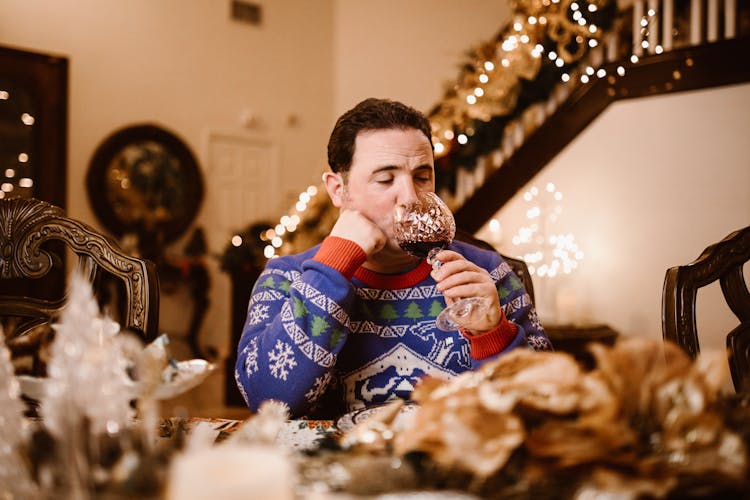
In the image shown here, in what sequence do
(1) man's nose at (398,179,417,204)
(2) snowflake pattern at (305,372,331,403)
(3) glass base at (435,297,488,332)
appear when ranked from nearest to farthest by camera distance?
(3) glass base at (435,297,488,332)
(2) snowflake pattern at (305,372,331,403)
(1) man's nose at (398,179,417,204)

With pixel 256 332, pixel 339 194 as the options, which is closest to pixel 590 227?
pixel 339 194

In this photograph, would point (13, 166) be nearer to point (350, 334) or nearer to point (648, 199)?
point (350, 334)

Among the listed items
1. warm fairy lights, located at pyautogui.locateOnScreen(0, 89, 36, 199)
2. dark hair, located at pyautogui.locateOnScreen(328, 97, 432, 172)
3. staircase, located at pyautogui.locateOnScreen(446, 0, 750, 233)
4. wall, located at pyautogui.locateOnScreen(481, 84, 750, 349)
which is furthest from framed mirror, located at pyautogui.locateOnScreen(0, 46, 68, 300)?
dark hair, located at pyautogui.locateOnScreen(328, 97, 432, 172)

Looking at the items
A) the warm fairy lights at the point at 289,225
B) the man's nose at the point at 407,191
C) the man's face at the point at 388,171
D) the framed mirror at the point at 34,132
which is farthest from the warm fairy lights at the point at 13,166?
the man's nose at the point at 407,191

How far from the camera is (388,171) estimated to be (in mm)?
1470

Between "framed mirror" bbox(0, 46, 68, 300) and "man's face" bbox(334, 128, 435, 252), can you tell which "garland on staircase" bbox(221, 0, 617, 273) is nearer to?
"framed mirror" bbox(0, 46, 68, 300)

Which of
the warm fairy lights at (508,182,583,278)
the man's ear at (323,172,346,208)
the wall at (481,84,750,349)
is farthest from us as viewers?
the warm fairy lights at (508,182,583,278)

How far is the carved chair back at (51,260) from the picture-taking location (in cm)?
129

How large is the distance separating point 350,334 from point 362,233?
25 centimetres

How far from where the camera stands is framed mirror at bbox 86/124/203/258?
549cm

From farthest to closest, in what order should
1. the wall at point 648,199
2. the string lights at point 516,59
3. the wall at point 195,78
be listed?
the wall at point 195,78
the string lights at point 516,59
the wall at point 648,199

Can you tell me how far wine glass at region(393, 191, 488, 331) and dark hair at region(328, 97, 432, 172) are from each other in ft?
0.98

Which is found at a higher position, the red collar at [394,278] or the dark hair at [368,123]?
the dark hair at [368,123]

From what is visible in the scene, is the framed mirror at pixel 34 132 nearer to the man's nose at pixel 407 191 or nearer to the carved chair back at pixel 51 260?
the carved chair back at pixel 51 260
